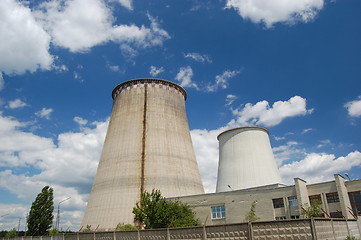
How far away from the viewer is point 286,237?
8.03 meters

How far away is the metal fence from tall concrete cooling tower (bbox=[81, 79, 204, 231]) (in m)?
14.8

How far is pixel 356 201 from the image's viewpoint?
21281 millimetres

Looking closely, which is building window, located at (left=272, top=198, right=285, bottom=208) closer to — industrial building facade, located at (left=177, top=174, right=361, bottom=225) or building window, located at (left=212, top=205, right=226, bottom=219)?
industrial building facade, located at (left=177, top=174, right=361, bottom=225)

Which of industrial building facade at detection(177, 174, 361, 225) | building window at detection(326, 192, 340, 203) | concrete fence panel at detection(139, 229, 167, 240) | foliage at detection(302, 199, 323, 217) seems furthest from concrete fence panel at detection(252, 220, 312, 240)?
building window at detection(326, 192, 340, 203)

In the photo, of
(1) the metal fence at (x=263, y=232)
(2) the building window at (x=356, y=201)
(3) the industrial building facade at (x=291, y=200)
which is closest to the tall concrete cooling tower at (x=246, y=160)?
(3) the industrial building facade at (x=291, y=200)

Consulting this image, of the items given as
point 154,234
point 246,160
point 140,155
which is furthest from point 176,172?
point 154,234

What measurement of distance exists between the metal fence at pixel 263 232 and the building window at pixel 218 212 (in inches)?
469

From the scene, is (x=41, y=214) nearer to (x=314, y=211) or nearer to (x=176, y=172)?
(x=176, y=172)

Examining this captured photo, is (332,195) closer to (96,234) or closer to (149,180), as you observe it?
(149,180)

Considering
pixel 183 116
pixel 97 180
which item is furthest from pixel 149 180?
pixel 183 116

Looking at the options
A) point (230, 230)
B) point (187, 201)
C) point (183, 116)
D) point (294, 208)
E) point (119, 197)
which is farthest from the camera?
point (183, 116)

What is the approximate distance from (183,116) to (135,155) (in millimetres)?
7280

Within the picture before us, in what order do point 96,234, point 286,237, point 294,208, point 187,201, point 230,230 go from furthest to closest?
point 187,201, point 294,208, point 96,234, point 230,230, point 286,237

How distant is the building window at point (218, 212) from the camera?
2281cm
